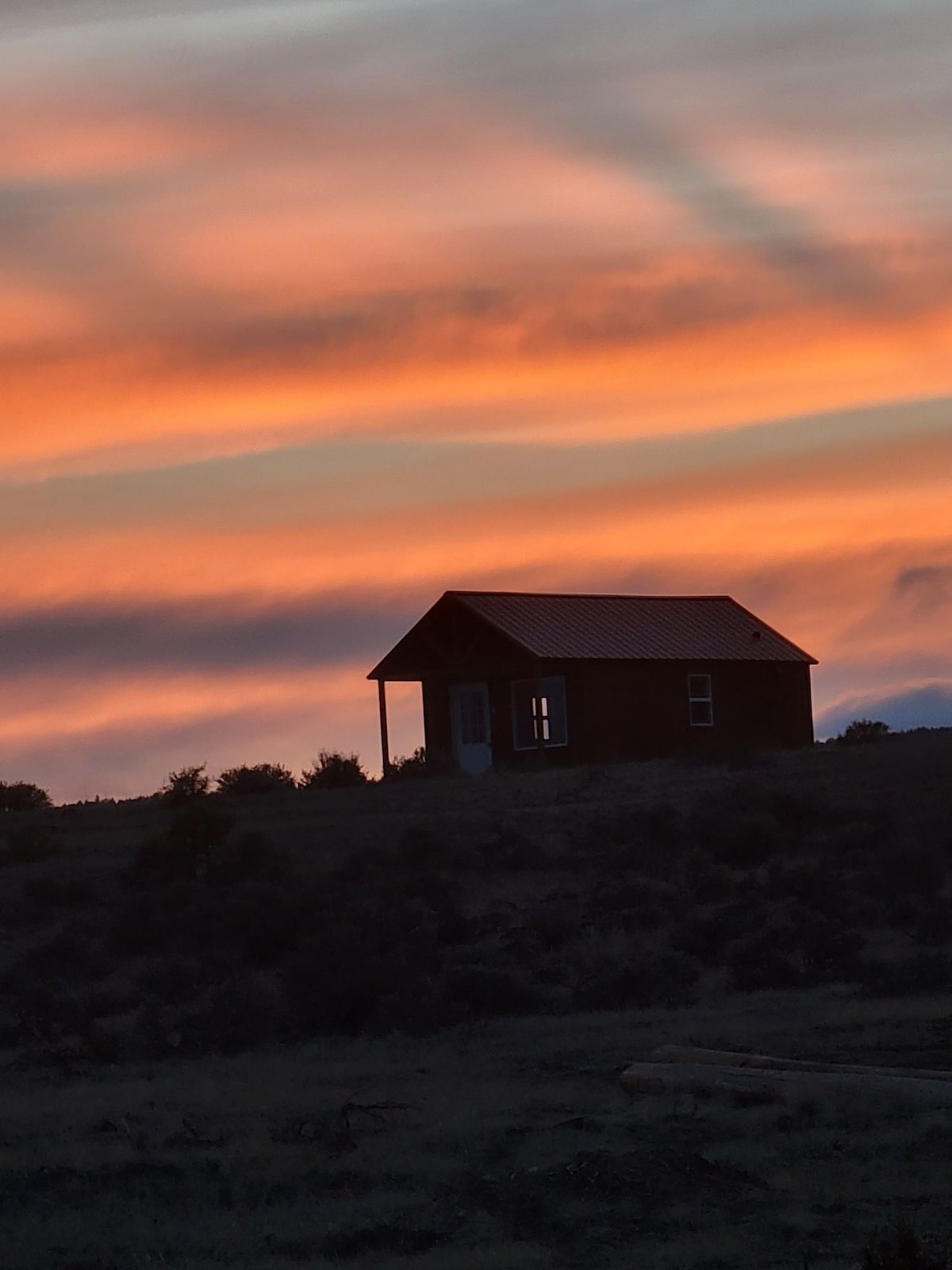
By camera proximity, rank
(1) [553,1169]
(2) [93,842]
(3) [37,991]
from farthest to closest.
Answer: (2) [93,842]
(3) [37,991]
(1) [553,1169]

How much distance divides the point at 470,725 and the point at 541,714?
2974mm

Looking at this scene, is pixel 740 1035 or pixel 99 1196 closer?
pixel 99 1196

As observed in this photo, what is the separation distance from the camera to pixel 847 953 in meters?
22.6

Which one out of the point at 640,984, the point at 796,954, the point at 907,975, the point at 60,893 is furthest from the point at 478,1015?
the point at 60,893

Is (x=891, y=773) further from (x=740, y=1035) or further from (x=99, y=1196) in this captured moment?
(x=99, y=1196)

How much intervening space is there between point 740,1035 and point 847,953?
5486 millimetres

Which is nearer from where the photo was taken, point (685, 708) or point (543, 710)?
point (543, 710)

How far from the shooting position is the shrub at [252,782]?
42.7 m

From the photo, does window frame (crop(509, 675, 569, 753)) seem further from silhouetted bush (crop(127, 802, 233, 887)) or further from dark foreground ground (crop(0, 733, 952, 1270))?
silhouetted bush (crop(127, 802, 233, 887))

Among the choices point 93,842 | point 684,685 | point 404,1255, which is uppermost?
point 684,685

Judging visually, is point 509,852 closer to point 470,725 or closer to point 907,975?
point 907,975

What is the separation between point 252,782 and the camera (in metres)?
43.0

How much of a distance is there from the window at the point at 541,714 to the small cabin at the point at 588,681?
2 cm

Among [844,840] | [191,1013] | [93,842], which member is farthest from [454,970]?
[93,842]
